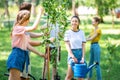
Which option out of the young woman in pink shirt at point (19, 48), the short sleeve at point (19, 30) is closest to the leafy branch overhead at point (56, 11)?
the young woman in pink shirt at point (19, 48)

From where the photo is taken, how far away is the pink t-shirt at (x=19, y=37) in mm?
6566

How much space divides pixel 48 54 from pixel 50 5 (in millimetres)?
855

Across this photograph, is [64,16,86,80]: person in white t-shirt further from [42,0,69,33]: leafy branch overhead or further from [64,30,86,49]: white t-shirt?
[42,0,69,33]: leafy branch overhead

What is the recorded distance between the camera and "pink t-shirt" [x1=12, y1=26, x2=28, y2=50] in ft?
21.5

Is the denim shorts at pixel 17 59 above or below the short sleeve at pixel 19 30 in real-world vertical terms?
below

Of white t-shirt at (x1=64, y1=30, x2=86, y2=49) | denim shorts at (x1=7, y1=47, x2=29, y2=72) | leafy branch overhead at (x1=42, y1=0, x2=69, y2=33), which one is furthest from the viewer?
white t-shirt at (x1=64, y1=30, x2=86, y2=49)

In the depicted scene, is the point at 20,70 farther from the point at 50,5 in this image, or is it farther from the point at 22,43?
the point at 50,5

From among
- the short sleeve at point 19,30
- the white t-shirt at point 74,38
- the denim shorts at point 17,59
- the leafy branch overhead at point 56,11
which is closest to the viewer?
the denim shorts at point 17,59

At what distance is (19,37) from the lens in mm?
6574

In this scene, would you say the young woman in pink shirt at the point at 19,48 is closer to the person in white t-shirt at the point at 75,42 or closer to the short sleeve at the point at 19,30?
the short sleeve at the point at 19,30

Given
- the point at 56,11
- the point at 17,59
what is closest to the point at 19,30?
the point at 17,59

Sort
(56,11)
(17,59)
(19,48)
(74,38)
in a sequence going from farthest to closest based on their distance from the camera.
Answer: (74,38), (56,11), (19,48), (17,59)

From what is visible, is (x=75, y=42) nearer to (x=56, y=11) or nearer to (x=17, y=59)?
(x=56, y=11)

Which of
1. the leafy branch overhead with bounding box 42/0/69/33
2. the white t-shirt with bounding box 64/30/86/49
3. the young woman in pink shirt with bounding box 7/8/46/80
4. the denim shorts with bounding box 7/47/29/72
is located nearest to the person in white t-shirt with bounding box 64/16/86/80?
the white t-shirt with bounding box 64/30/86/49
